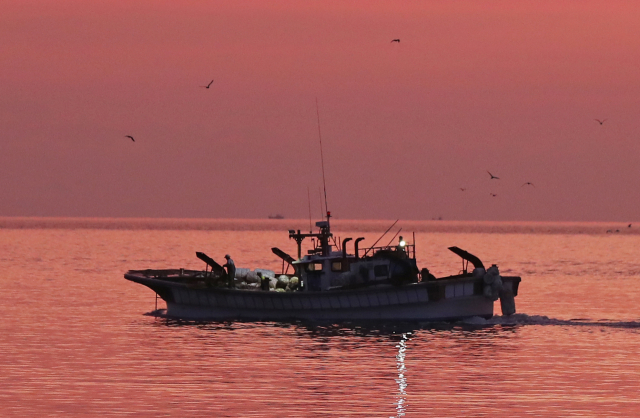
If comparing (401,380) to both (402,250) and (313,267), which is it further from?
(313,267)

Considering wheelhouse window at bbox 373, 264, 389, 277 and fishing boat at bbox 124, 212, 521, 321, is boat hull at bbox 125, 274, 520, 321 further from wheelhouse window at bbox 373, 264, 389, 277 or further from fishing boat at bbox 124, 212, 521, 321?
wheelhouse window at bbox 373, 264, 389, 277

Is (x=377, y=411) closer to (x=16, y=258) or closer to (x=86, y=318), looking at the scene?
(x=86, y=318)

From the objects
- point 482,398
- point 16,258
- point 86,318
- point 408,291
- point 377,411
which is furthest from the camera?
point 16,258

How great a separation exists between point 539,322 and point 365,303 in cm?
821

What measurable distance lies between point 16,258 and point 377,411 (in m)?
103

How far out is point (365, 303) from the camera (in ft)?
170

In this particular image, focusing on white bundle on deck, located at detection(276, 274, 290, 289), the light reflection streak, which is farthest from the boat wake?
white bundle on deck, located at detection(276, 274, 290, 289)

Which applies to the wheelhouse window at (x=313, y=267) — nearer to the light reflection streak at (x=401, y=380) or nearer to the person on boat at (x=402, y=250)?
the person on boat at (x=402, y=250)

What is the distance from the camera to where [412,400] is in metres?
30.9

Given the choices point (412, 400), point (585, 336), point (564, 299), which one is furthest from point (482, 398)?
point (564, 299)

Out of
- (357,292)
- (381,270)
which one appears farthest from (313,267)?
(381,270)

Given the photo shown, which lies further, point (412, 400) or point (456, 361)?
point (456, 361)

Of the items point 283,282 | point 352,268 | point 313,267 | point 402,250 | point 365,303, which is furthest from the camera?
point 283,282

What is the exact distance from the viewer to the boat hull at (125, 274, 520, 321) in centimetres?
5081
